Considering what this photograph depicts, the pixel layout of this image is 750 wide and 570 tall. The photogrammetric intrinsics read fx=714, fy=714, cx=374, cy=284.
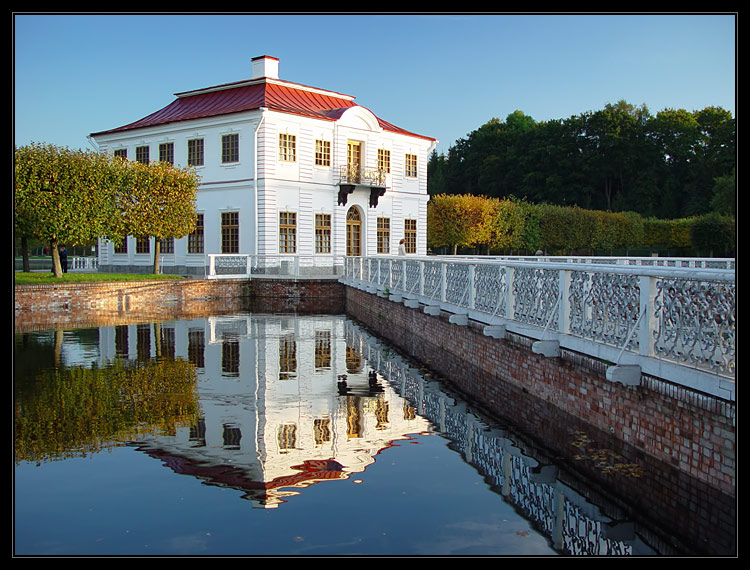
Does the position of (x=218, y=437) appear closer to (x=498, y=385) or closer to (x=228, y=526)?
(x=228, y=526)

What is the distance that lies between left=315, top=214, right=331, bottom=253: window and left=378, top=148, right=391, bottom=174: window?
15.0ft

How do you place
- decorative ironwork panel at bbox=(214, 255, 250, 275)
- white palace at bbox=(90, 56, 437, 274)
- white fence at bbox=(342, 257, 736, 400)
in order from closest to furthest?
white fence at bbox=(342, 257, 736, 400), decorative ironwork panel at bbox=(214, 255, 250, 275), white palace at bbox=(90, 56, 437, 274)

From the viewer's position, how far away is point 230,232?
112 ft

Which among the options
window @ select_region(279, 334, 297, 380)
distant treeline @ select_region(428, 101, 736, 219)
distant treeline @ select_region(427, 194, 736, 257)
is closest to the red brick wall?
window @ select_region(279, 334, 297, 380)

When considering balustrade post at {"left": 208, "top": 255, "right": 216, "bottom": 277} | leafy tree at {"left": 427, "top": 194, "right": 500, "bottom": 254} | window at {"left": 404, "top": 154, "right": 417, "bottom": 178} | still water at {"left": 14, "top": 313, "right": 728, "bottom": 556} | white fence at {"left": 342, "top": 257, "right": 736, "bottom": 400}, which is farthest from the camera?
leafy tree at {"left": 427, "top": 194, "right": 500, "bottom": 254}

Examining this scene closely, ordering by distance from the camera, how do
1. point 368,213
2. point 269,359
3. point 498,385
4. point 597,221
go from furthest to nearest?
point 597,221 < point 368,213 < point 269,359 < point 498,385

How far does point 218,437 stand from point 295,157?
27489 mm

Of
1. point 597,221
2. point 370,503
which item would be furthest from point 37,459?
point 597,221

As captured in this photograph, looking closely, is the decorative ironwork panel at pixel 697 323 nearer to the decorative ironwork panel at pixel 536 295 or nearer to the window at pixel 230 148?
the decorative ironwork panel at pixel 536 295

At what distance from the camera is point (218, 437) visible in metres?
8.43

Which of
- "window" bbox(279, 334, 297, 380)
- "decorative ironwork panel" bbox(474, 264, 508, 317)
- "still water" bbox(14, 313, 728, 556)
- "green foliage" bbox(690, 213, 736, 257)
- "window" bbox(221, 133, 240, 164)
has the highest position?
"window" bbox(221, 133, 240, 164)

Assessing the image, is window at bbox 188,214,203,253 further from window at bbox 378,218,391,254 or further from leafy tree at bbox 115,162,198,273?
window at bbox 378,218,391,254

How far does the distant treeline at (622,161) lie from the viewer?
220 ft

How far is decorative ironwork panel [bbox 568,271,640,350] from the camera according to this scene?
7.25m
